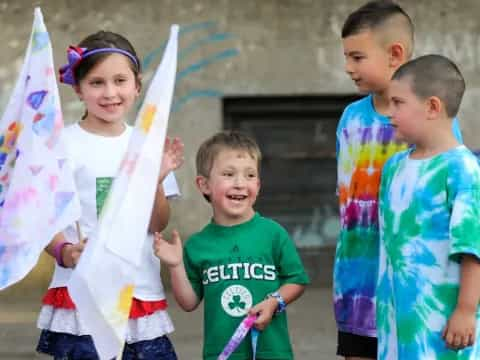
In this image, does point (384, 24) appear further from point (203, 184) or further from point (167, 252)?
point (167, 252)

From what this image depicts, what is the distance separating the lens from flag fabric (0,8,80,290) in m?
3.57

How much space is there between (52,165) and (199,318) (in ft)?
12.1

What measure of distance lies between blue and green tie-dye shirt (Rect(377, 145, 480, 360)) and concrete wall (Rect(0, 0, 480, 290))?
440 centimetres

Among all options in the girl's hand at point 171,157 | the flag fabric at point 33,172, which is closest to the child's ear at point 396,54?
the girl's hand at point 171,157

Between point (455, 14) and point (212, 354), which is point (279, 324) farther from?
point (455, 14)

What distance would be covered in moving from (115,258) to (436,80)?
1158 mm

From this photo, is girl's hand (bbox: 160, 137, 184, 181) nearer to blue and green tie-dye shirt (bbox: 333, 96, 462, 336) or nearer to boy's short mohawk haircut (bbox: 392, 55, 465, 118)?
blue and green tie-dye shirt (bbox: 333, 96, 462, 336)

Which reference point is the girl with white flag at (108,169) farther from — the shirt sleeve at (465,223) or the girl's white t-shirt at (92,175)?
the shirt sleeve at (465,223)

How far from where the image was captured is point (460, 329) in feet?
11.1

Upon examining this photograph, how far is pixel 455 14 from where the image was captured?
26.1 feet

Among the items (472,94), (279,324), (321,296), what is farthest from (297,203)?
(279,324)

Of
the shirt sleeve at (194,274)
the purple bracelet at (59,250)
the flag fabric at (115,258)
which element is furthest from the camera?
the shirt sleeve at (194,274)

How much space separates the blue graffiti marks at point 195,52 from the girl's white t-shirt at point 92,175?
13.3ft

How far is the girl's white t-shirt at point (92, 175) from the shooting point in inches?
148
